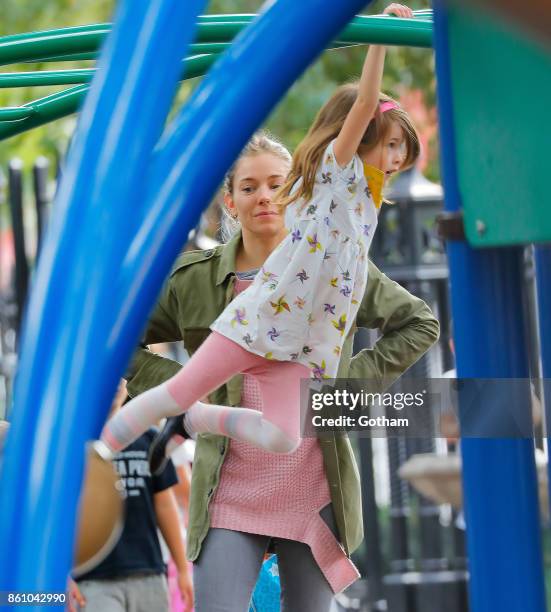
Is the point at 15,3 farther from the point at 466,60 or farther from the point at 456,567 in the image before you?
the point at 466,60

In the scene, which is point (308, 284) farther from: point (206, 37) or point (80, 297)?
point (80, 297)

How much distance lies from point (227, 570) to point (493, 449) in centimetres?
98

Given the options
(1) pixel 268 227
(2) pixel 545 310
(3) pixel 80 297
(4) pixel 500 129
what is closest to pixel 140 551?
(1) pixel 268 227

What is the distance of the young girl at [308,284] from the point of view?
2281mm

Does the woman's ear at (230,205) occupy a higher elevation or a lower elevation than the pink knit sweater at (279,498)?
higher

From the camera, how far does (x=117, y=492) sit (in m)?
2.56

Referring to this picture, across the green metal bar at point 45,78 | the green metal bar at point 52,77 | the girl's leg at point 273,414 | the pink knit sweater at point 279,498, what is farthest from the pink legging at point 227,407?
the green metal bar at point 45,78

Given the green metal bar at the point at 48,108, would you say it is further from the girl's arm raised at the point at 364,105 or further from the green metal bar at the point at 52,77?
the girl's arm raised at the point at 364,105

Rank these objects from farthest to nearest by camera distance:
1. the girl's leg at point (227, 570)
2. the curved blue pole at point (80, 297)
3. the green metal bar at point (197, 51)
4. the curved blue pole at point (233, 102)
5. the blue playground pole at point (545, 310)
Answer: the green metal bar at point (197, 51) → the girl's leg at point (227, 570) → the blue playground pole at point (545, 310) → the curved blue pole at point (233, 102) → the curved blue pole at point (80, 297)

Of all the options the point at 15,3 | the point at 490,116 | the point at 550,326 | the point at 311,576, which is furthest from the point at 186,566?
the point at 15,3

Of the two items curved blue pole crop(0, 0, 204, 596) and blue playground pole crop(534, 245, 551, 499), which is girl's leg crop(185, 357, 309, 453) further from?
curved blue pole crop(0, 0, 204, 596)

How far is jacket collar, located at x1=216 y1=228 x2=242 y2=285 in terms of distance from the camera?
2.67 meters

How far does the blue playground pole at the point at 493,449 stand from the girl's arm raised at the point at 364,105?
0.48 metres

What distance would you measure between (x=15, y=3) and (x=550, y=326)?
842 centimetres
